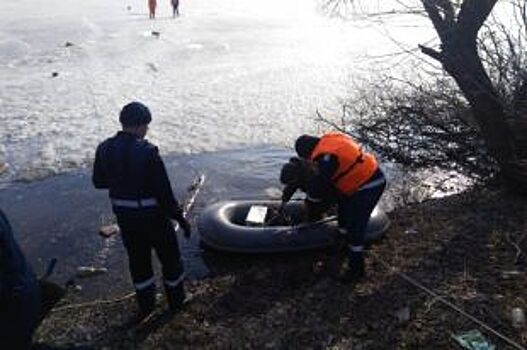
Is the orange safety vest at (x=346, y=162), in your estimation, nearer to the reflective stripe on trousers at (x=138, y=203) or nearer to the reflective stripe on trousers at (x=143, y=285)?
the reflective stripe on trousers at (x=138, y=203)

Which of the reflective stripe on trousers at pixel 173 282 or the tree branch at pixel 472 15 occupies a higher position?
the tree branch at pixel 472 15

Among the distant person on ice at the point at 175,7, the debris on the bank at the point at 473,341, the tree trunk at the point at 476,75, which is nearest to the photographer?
the debris on the bank at the point at 473,341

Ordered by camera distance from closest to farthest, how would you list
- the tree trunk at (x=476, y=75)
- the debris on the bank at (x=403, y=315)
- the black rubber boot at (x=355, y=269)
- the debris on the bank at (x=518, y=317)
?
the debris on the bank at (x=518, y=317)
the debris on the bank at (x=403, y=315)
the black rubber boot at (x=355, y=269)
the tree trunk at (x=476, y=75)

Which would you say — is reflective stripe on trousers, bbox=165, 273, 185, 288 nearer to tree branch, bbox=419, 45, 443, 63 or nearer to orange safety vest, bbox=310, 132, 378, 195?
orange safety vest, bbox=310, 132, 378, 195

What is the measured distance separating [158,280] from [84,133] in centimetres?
609

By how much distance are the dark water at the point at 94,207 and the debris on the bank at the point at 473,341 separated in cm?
314

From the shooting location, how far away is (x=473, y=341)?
5113 mm

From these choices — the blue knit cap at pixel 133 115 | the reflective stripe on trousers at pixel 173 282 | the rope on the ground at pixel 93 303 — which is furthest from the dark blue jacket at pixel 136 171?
the rope on the ground at pixel 93 303

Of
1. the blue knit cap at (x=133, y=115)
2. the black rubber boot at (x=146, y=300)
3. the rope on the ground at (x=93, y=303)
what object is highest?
the blue knit cap at (x=133, y=115)

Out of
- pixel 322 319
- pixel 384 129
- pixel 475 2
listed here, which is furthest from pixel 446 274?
pixel 384 129

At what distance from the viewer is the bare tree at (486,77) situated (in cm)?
812

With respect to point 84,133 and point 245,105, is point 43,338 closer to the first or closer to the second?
point 84,133

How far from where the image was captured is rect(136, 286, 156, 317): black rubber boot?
6.07 meters

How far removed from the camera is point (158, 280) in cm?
722
